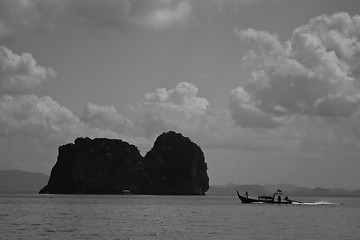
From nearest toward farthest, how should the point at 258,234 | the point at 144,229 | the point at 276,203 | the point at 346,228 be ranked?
1. the point at 258,234
2. the point at 144,229
3. the point at 346,228
4. the point at 276,203

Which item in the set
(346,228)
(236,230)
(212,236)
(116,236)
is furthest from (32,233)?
(346,228)

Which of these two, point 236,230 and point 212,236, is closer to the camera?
point 212,236

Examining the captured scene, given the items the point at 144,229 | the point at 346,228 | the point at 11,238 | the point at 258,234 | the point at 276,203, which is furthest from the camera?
the point at 276,203

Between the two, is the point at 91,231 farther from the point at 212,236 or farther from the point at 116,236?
the point at 212,236

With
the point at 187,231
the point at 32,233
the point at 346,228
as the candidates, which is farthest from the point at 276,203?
the point at 32,233

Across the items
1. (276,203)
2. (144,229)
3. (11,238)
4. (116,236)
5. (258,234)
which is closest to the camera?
(11,238)

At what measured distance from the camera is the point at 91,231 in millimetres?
68938

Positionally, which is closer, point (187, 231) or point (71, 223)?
point (187, 231)

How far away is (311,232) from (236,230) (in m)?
9.83

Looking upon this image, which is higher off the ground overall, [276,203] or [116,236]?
[276,203]

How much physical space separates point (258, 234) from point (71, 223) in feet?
95.2

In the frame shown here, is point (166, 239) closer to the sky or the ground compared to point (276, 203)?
closer to the ground

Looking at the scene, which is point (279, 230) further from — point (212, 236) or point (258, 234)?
point (212, 236)

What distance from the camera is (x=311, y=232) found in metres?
72.3
